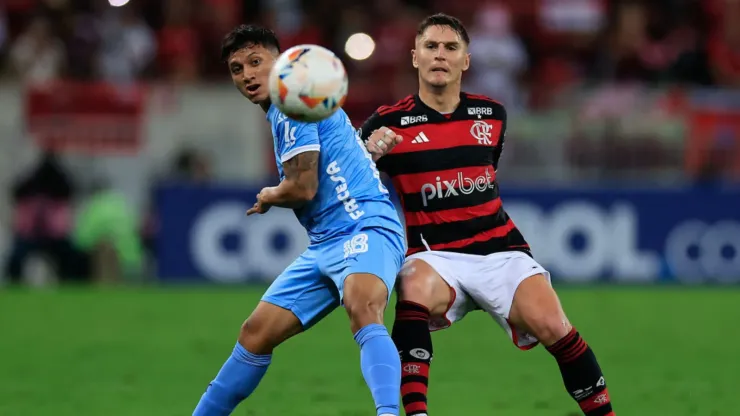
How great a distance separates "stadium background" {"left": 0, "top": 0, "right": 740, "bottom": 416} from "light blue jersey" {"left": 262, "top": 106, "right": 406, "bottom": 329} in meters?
7.91

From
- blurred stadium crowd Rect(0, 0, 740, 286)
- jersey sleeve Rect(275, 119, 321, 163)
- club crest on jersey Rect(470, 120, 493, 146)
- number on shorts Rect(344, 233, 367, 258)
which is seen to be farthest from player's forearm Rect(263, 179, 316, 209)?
blurred stadium crowd Rect(0, 0, 740, 286)

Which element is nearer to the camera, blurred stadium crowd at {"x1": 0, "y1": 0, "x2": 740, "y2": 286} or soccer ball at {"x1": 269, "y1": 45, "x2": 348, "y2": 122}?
soccer ball at {"x1": 269, "y1": 45, "x2": 348, "y2": 122}

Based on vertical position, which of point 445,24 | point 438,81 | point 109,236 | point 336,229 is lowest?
point 109,236

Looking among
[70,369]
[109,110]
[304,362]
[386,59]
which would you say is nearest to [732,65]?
[386,59]

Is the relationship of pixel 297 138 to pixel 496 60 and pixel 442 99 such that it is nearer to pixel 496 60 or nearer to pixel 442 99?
pixel 442 99

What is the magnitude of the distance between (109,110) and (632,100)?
7131 mm

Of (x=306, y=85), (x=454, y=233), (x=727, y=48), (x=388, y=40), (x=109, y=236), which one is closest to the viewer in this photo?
(x=306, y=85)

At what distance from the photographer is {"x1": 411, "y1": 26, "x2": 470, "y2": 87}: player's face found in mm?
7012

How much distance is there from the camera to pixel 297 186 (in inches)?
248

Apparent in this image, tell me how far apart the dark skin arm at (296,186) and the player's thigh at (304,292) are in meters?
0.45

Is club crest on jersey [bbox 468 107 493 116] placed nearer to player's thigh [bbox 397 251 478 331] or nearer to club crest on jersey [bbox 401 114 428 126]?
club crest on jersey [bbox 401 114 428 126]

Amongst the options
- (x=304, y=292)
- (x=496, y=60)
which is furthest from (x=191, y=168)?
(x=304, y=292)

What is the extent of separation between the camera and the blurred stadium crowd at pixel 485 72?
57.5 ft

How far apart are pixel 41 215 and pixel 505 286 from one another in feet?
39.2
